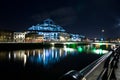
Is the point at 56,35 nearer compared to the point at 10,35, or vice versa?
the point at 10,35

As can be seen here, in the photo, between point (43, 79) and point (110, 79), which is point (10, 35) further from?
point (110, 79)

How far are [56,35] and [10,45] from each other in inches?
4428

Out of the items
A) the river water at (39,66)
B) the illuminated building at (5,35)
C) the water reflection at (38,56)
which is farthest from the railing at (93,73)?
the illuminated building at (5,35)

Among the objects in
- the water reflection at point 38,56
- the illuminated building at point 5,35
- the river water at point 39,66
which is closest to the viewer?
the river water at point 39,66

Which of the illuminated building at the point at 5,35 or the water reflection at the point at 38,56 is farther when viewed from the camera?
the illuminated building at the point at 5,35

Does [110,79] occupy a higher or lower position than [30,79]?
higher

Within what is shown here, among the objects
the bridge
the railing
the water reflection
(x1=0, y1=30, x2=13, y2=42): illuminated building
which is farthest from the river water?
(x1=0, y1=30, x2=13, y2=42): illuminated building

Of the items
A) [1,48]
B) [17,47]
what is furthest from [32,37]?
[1,48]

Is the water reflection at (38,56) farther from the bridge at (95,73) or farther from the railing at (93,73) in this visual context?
the railing at (93,73)

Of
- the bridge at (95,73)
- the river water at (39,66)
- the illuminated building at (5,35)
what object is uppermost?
the illuminated building at (5,35)

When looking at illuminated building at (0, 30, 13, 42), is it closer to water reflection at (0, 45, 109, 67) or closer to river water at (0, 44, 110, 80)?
water reflection at (0, 45, 109, 67)

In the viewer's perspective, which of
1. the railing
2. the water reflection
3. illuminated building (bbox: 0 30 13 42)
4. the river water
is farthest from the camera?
illuminated building (bbox: 0 30 13 42)

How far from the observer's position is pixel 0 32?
11344cm

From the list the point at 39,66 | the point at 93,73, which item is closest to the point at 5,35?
the point at 39,66
